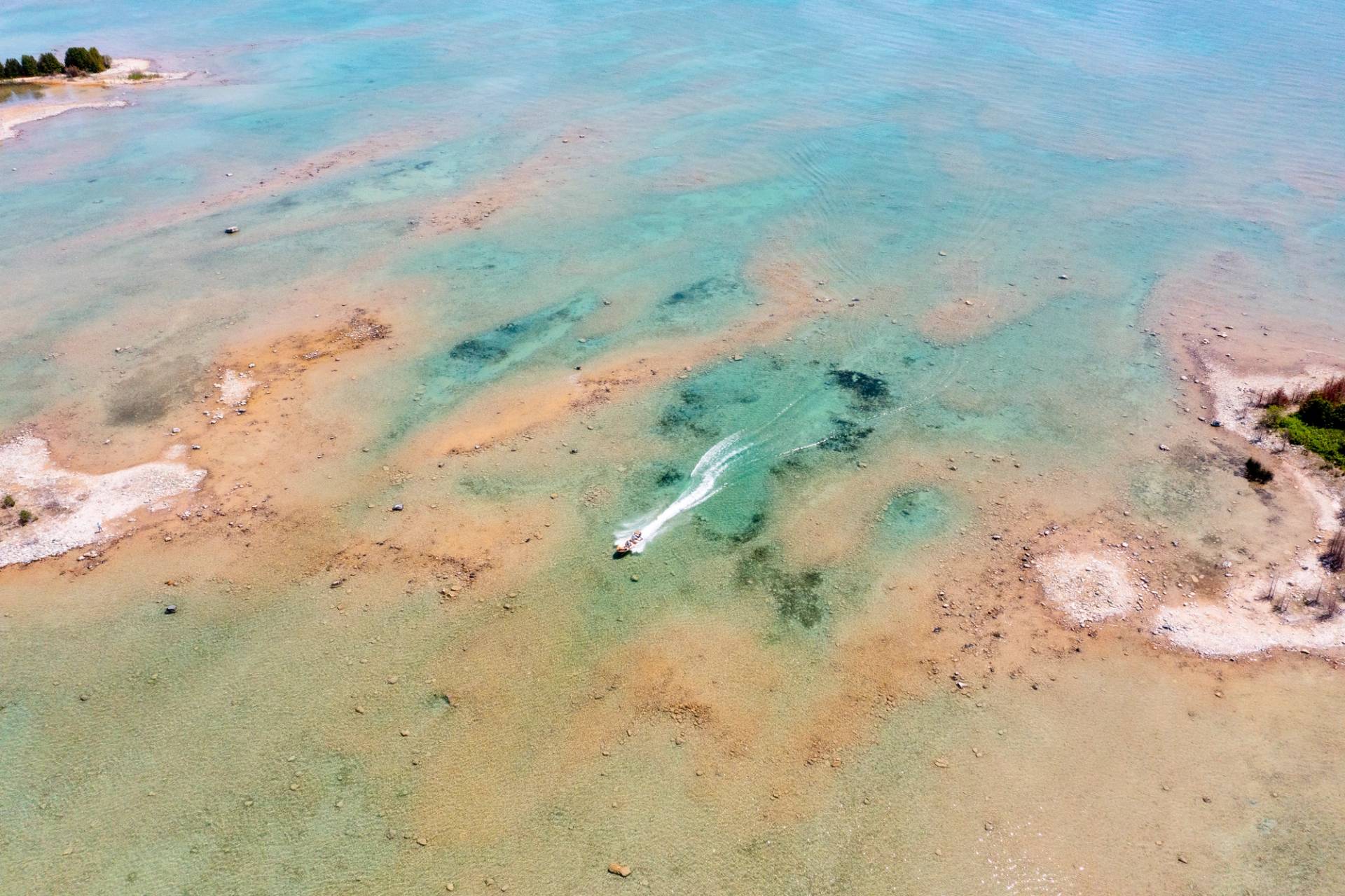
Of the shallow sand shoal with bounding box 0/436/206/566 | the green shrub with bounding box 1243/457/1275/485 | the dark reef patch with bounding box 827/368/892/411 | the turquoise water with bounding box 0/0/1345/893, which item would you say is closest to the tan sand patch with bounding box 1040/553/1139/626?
the turquoise water with bounding box 0/0/1345/893

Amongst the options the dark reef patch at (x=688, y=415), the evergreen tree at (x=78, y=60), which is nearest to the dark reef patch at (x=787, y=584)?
the dark reef patch at (x=688, y=415)

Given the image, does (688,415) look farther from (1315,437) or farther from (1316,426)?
(1316,426)

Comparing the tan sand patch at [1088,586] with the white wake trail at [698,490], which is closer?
the tan sand patch at [1088,586]

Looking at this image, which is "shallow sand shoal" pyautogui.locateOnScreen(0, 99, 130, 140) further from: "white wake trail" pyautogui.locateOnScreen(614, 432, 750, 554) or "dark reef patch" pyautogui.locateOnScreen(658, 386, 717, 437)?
"white wake trail" pyautogui.locateOnScreen(614, 432, 750, 554)

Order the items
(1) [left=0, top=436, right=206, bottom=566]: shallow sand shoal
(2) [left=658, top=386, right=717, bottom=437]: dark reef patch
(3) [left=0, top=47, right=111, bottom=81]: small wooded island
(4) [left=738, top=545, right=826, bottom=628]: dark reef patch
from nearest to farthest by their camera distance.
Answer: (4) [left=738, top=545, right=826, bottom=628]: dark reef patch → (1) [left=0, top=436, right=206, bottom=566]: shallow sand shoal → (2) [left=658, top=386, right=717, bottom=437]: dark reef patch → (3) [left=0, top=47, right=111, bottom=81]: small wooded island

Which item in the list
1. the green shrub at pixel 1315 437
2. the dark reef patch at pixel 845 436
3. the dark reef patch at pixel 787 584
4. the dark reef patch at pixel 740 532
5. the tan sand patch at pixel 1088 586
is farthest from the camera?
the dark reef patch at pixel 845 436

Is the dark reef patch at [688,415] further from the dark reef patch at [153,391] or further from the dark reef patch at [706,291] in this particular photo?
the dark reef patch at [153,391]

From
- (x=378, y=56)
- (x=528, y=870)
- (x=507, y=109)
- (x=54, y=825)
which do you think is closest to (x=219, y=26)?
(x=378, y=56)
